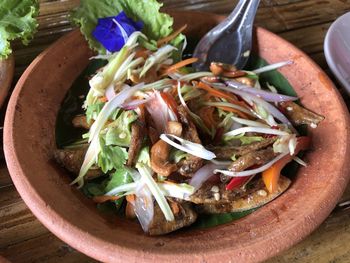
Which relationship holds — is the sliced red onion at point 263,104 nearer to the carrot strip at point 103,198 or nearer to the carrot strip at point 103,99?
the carrot strip at point 103,99

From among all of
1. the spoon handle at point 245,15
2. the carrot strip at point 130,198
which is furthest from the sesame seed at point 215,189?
the spoon handle at point 245,15

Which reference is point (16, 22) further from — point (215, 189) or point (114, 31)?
point (215, 189)

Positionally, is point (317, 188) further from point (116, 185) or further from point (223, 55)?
point (223, 55)

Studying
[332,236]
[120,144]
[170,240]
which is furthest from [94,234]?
[332,236]

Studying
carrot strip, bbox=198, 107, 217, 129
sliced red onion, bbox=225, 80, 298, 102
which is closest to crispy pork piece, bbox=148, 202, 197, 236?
carrot strip, bbox=198, 107, 217, 129

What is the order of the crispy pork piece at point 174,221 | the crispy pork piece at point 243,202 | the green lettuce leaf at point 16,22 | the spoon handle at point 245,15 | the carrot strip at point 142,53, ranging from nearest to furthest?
the crispy pork piece at point 174,221
the crispy pork piece at point 243,202
the green lettuce leaf at point 16,22
the carrot strip at point 142,53
the spoon handle at point 245,15
